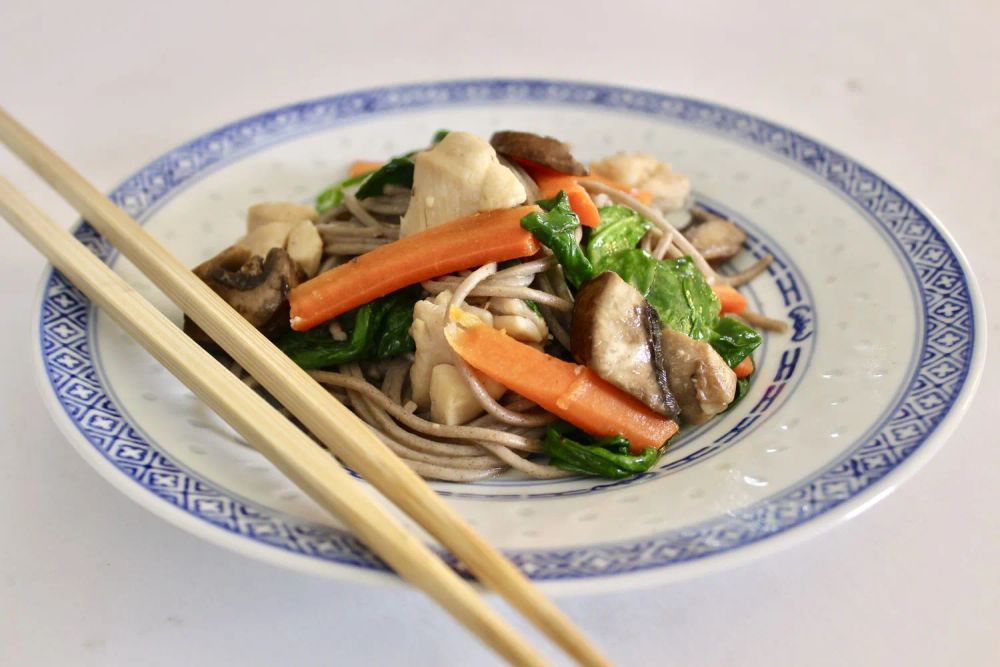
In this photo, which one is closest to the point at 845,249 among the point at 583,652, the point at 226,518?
the point at 583,652

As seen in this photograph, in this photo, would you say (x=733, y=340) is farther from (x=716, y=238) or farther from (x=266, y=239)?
(x=266, y=239)

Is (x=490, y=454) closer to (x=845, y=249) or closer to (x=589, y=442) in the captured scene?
(x=589, y=442)

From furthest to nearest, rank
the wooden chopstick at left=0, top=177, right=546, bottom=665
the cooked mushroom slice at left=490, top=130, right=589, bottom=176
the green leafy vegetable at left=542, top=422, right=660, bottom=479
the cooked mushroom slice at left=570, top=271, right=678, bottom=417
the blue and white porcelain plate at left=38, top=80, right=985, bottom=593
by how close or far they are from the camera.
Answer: the cooked mushroom slice at left=490, top=130, right=589, bottom=176, the cooked mushroom slice at left=570, top=271, right=678, bottom=417, the green leafy vegetable at left=542, top=422, right=660, bottom=479, the blue and white porcelain plate at left=38, top=80, right=985, bottom=593, the wooden chopstick at left=0, top=177, right=546, bottom=665

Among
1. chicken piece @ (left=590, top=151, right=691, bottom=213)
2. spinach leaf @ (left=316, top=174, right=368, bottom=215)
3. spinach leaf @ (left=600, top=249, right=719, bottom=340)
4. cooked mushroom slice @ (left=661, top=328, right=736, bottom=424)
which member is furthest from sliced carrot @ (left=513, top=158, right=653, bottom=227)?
spinach leaf @ (left=316, top=174, right=368, bottom=215)

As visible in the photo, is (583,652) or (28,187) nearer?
(583,652)

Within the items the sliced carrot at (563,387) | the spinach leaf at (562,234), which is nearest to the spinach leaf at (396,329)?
the sliced carrot at (563,387)

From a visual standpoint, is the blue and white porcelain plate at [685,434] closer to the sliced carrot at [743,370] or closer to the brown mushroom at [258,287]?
the sliced carrot at [743,370]

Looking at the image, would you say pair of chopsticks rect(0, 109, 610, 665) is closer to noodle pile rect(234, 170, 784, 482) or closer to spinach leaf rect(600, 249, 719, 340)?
noodle pile rect(234, 170, 784, 482)

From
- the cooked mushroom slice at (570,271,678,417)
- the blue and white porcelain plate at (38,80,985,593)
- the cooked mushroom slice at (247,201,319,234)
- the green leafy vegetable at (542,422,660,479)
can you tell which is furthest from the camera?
the cooked mushroom slice at (247,201,319,234)
